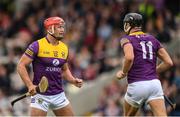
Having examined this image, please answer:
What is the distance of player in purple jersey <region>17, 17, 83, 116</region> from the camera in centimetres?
1314

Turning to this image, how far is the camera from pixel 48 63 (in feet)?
43.4

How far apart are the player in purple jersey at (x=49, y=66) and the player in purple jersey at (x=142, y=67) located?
1025 millimetres

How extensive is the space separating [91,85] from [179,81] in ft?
11.8

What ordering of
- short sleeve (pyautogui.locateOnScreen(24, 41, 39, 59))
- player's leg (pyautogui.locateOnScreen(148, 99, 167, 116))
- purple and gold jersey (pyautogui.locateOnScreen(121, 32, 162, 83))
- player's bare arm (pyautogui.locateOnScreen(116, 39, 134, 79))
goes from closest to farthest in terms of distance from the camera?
player's bare arm (pyautogui.locateOnScreen(116, 39, 134, 79))
player's leg (pyautogui.locateOnScreen(148, 99, 167, 116))
purple and gold jersey (pyautogui.locateOnScreen(121, 32, 162, 83))
short sleeve (pyautogui.locateOnScreen(24, 41, 39, 59))

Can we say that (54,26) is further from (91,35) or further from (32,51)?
(91,35)

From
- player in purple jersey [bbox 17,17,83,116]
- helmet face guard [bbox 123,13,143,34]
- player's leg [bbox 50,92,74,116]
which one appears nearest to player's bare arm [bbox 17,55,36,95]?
player in purple jersey [bbox 17,17,83,116]

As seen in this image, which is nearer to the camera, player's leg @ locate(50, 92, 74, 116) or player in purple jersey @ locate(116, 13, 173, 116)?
player in purple jersey @ locate(116, 13, 173, 116)

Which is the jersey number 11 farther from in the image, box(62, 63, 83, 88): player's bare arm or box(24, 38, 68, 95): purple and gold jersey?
box(24, 38, 68, 95): purple and gold jersey

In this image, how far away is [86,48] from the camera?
70.7 feet

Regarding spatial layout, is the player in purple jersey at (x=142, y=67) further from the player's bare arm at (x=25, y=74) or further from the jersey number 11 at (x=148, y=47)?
the player's bare arm at (x=25, y=74)

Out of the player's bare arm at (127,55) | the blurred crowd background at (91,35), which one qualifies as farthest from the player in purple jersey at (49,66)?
the blurred crowd background at (91,35)

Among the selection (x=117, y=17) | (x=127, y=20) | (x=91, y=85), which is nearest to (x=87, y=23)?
(x=117, y=17)

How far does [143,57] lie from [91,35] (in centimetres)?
899

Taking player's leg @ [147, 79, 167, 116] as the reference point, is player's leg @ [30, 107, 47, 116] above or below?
below
